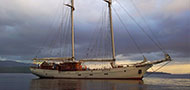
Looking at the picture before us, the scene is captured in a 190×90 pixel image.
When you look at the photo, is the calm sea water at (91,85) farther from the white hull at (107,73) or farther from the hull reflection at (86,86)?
the white hull at (107,73)

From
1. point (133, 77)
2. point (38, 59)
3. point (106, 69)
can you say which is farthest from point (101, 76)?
point (38, 59)

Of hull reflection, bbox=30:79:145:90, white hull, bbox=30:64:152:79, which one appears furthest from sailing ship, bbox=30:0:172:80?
hull reflection, bbox=30:79:145:90

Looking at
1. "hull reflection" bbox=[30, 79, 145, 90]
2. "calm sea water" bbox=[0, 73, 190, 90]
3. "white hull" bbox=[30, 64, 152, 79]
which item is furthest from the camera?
"white hull" bbox=[30, 64, 152, 79]

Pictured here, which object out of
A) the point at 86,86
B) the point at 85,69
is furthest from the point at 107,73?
the point at 86,86

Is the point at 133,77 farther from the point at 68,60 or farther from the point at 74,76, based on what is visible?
the point at 68,60

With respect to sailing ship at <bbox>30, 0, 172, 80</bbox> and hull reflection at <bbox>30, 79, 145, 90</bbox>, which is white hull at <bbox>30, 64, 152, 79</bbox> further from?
hull reflection at <bbox>30, 79, 145, 90</bbox>

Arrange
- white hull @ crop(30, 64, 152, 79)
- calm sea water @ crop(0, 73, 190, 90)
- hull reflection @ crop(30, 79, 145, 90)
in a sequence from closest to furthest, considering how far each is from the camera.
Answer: hull reflection @ crop(30, 79, 145, 90) → calm sea water @ crop(0, 73, 190, 90) → white hull @ crop(30, 64, 152, 79)

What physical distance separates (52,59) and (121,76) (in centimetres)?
2527

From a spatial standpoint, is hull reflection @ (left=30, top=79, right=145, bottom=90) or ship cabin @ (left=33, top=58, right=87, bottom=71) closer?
hull reflection @ (left=30, top=79, right=145, bottom=90)

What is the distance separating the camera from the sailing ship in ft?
166

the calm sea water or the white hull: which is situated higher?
the white hull

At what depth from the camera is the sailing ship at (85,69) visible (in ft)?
166

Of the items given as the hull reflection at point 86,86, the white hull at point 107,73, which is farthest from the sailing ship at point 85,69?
the hull reflection at point 86,86

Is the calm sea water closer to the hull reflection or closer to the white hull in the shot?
the hull reflection
